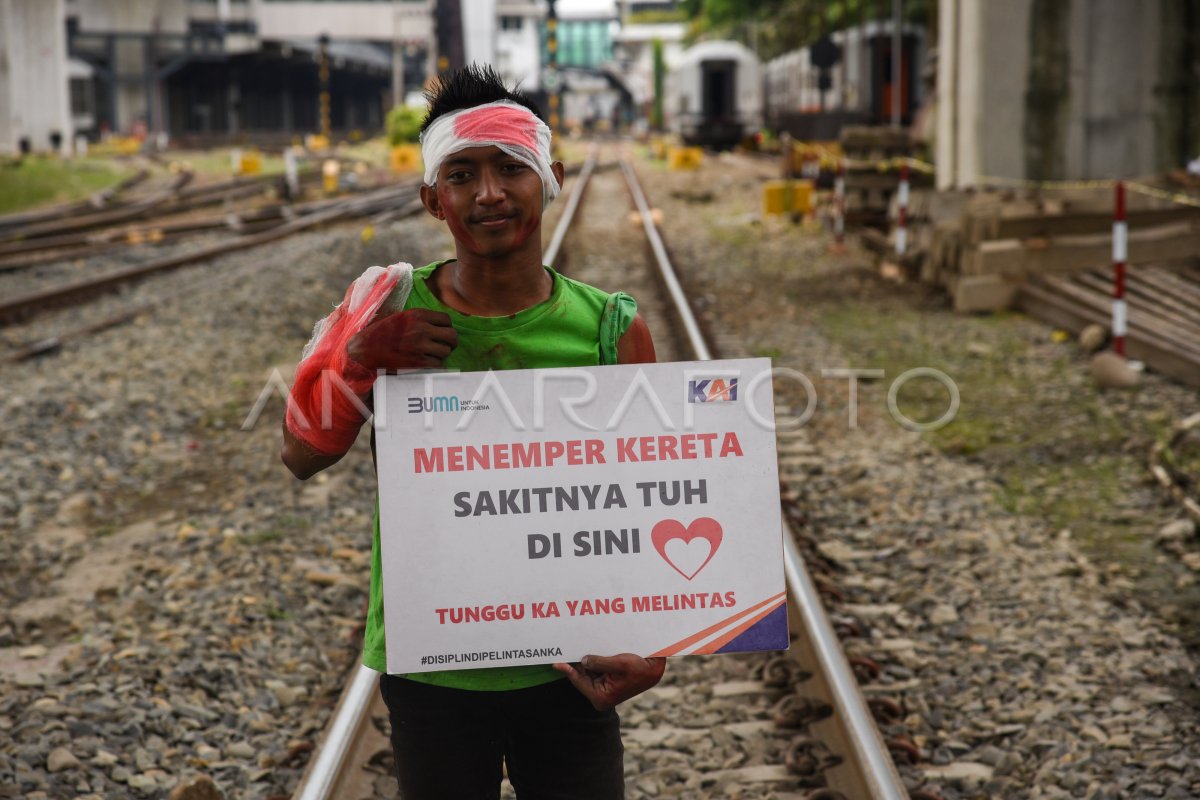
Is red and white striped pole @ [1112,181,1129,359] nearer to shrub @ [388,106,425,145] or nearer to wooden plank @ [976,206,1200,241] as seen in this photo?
wooden plank @ [976,206,1200,241]

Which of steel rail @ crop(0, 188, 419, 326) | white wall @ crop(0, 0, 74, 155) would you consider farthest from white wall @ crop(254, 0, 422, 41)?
steel rail @ crop(0, 188, 419, 326)

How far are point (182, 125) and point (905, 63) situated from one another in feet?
128

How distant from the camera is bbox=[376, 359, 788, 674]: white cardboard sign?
2.11 meters

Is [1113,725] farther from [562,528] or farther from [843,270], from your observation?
[843,270]

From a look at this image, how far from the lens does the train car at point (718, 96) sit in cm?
4462

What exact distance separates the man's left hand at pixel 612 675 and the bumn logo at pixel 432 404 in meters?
0.46

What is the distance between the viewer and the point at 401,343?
6.63 feet

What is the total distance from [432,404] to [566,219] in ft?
56.4

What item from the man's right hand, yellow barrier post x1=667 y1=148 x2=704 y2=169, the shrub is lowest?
the man's right hand

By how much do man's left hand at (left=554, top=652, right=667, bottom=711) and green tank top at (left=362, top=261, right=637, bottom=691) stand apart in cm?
7

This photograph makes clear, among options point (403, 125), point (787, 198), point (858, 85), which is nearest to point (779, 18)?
point (403, 125)

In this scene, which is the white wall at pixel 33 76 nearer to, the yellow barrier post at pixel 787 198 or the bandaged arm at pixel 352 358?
the yellow barrier post at pixel 787 198

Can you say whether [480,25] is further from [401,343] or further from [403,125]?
[401,343]

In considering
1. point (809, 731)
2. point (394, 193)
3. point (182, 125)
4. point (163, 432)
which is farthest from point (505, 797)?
point (182, 125)
